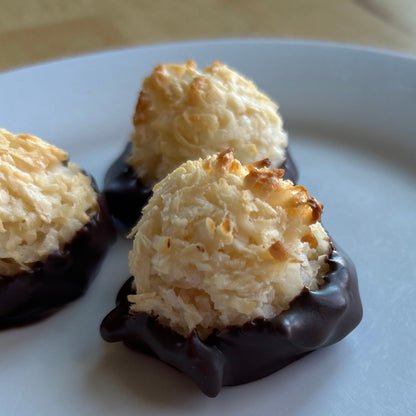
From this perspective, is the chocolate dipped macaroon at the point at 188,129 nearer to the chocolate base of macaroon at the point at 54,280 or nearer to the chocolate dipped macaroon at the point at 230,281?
the chocolate base of macaroon at the point at 54,280

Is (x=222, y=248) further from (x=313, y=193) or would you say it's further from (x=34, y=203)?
(x=313, y=193)

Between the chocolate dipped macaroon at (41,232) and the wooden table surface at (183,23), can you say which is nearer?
the chocolate dipped macaroon at (41,232)

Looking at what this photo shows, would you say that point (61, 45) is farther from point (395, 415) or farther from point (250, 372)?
point (395, 415)

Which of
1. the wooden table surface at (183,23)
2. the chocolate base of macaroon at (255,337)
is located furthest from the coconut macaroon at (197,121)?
the wooden table surface at (183,23)

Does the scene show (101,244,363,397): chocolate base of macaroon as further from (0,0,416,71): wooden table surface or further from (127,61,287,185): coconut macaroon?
(0,0,416,71): wooden table surface

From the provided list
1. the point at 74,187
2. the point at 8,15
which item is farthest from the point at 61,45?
the point at 74,187
